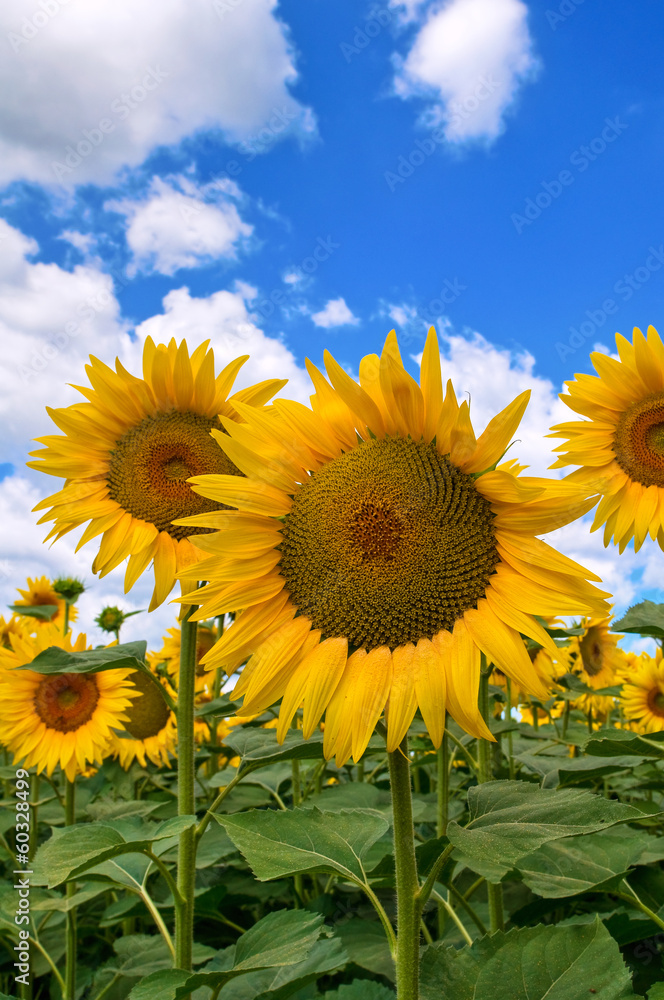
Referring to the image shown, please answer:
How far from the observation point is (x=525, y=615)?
5.89 feet

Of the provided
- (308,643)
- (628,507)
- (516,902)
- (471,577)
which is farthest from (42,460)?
(628,507)

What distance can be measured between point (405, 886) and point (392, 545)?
79cm

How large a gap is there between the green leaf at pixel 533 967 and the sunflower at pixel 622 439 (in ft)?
9.50

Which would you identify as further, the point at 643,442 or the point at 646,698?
the point at 646,698

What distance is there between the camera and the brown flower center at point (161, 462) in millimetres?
2969

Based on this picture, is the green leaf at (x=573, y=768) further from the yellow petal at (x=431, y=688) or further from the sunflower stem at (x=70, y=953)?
the sunflower stem at (x=70, y=953)

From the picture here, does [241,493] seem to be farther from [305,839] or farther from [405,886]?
[405,886]

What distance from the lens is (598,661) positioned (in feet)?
20.3

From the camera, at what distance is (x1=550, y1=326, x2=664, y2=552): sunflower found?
4297 millimetres

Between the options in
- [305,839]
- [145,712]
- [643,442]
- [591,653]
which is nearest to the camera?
[305,839]

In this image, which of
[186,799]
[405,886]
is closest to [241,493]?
[405,886]

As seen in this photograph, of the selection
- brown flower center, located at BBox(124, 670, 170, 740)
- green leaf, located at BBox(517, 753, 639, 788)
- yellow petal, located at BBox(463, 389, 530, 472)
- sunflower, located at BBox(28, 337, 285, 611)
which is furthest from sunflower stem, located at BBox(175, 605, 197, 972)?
brown flower center, located at BBox(124, 670, 170, 740)

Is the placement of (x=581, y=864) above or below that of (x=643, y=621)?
below

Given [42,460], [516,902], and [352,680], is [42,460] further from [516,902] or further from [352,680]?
[516,902]
